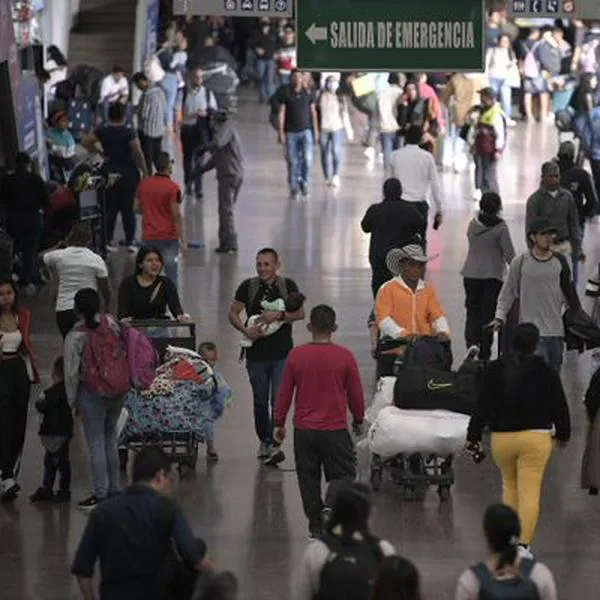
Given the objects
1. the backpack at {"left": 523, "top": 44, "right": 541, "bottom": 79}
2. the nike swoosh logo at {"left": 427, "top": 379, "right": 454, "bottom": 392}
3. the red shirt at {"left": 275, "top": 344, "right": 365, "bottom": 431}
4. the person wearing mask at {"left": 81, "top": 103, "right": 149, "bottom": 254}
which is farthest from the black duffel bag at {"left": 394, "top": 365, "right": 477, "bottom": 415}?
the backpack at {"left": 523, "top": 44, "right": 541, "bottom": 79}

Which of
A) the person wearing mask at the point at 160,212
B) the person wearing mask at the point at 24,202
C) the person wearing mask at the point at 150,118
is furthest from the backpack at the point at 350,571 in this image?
the person wearing mask at the point at 150,118

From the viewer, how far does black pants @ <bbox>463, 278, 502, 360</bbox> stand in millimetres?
18438

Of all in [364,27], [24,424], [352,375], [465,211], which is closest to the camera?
[352,375]

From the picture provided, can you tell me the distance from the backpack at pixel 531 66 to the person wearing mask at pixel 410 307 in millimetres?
29557

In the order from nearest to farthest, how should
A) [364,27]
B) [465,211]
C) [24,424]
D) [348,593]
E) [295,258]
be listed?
[348,593]
[24,424]
[364,27]
[295,258]
[465,211]

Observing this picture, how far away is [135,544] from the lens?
33.5 feet

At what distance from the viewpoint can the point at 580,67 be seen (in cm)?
4478

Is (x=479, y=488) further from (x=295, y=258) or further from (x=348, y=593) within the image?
(x=295, y=258)

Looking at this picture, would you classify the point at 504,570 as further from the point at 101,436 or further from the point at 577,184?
the point at 577,184

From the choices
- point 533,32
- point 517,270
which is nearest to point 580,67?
point 533,32

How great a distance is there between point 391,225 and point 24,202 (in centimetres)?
462

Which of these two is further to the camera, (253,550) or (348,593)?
(253,550)

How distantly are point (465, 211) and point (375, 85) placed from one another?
626cm

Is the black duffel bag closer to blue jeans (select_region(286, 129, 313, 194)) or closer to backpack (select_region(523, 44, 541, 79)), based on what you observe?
blue jeans (select_region(286, 129, 313, 194))
